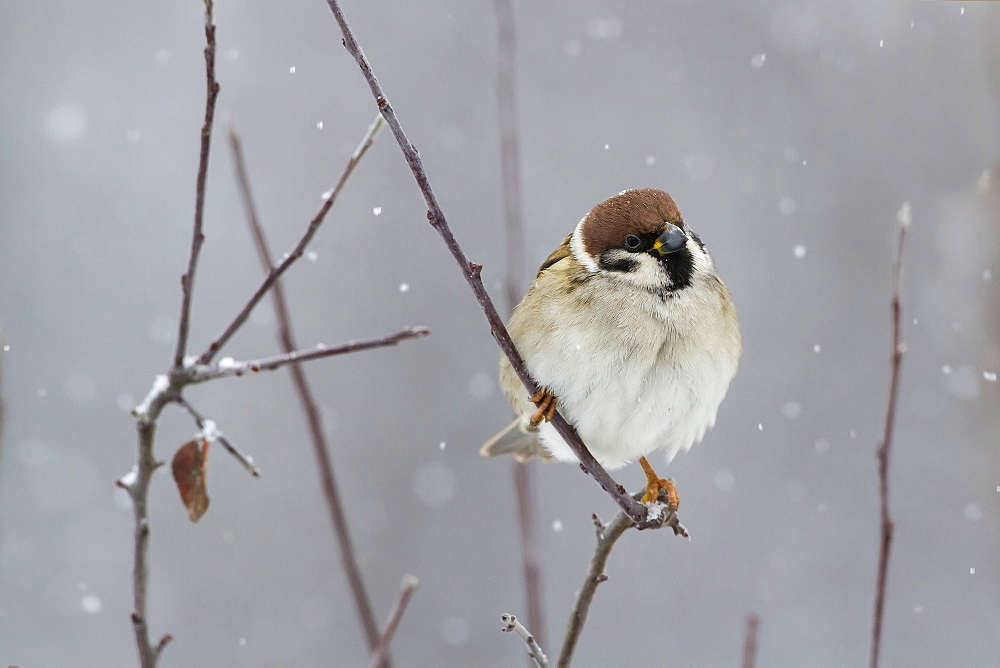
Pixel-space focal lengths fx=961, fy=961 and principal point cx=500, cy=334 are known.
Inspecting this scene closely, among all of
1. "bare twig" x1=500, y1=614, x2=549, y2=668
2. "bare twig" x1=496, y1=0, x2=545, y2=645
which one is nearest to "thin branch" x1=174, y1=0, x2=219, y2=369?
"bare twig" x1=500, y1=614, x2=549, y2=668

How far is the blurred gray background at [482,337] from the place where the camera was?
7.65 metres

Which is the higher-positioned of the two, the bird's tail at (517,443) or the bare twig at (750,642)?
the bird's tail at (517,443)

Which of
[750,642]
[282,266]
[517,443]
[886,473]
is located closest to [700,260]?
[517,443]

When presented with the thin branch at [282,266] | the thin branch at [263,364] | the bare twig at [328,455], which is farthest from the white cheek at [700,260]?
the thin branch at [263,364]

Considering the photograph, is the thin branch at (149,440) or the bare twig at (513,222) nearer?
the thin branch at (149,440)

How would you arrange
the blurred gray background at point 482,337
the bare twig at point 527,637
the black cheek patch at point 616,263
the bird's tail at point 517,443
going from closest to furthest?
the bare twig at point 527,637 → the black cheek patch at point 616,263 → the bird's tail at point 517,443 → the blurred gray background at point 482,337

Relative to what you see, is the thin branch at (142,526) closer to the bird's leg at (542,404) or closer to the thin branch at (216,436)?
the thin branch at (216,436)

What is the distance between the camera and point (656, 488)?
102 inches

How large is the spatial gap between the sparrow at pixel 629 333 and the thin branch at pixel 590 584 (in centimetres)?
71

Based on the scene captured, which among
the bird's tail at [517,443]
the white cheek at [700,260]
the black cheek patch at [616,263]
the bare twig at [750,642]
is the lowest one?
the bare twig at [750,642]

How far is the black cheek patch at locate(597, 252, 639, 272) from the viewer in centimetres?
257

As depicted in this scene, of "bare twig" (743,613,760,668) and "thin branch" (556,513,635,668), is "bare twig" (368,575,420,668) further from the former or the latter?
"bare twig" (743,613,760,668)

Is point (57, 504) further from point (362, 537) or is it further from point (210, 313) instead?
point (362, 537)

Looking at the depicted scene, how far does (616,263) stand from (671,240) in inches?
7.5
